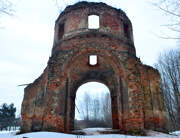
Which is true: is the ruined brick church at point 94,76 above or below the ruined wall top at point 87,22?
below

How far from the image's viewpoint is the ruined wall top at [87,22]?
9.62 meters

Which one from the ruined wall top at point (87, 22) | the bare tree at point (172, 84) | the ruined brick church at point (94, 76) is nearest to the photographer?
the ruined brick church at point (94, 76)

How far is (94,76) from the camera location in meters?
11.7

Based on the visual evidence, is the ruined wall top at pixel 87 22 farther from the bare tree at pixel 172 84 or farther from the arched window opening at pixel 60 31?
the bare tree at pixel 172 84

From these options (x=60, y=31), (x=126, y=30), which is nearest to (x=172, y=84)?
(x=126, y=30)

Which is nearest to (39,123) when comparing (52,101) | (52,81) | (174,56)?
(52,101)

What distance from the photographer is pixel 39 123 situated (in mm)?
7816

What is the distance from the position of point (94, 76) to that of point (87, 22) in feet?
12.9

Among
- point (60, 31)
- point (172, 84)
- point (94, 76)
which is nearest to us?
point (60, 31)

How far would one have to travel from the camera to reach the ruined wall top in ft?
31.6

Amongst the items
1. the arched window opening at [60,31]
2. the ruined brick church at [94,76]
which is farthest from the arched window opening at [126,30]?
the arched window opening at [60,31]

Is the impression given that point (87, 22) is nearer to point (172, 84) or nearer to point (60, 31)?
point (60, 31)

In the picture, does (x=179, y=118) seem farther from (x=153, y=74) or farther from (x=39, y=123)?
(x=39, y=123)

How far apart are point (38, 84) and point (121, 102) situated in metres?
5.19
